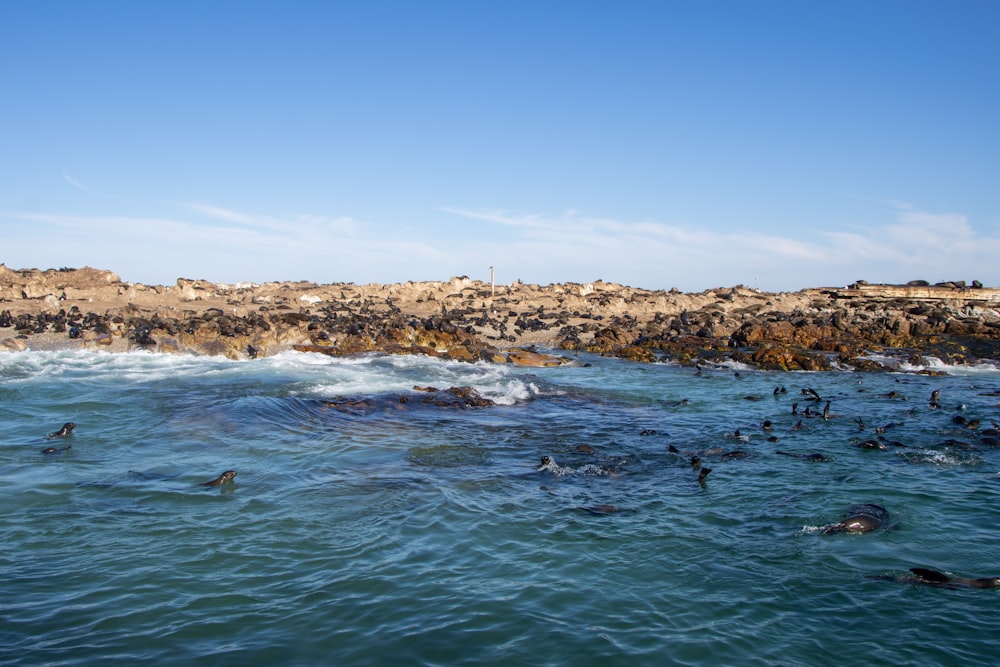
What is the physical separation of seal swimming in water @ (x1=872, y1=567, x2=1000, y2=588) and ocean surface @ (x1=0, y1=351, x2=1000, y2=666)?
0.31 feet

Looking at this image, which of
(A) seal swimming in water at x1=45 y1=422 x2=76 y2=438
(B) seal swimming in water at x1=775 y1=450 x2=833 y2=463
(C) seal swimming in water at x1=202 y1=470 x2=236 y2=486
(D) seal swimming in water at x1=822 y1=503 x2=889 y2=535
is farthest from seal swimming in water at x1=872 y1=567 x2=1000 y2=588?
(A) seal swimming in water at x1=45 y1=422 x2=76 y2=438

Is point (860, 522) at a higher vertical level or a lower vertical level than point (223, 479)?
higher

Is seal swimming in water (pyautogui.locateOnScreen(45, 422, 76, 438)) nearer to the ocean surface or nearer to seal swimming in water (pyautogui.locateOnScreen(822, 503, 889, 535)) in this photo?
the ocean surface

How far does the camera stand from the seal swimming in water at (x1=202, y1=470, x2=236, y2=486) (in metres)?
7.84

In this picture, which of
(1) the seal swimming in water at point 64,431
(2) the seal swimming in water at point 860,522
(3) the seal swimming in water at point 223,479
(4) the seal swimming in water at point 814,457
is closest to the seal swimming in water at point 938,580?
(2) the seal swimming in water at point 860,522

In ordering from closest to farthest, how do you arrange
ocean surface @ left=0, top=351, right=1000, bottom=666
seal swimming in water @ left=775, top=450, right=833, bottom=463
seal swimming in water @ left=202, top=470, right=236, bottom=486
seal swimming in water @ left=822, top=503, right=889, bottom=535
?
ocean surface @ left=0, top=351, right=1000, bottom=666, seal swimming in water @ left=822, top=503, right=889, bottom=535, seal swimming in water @ left=202, top=470, right=236, bottom=486, seal swimming in water @ left=775, top=450, right=833, bottom=463

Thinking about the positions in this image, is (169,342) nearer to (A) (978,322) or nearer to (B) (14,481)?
(B) (14,481)

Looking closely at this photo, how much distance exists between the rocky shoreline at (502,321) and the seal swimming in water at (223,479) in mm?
12311

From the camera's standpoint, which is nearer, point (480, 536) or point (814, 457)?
point (480, 536)

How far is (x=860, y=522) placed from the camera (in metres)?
6.80

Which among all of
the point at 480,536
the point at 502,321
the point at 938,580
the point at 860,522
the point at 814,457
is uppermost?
the point at 502,321

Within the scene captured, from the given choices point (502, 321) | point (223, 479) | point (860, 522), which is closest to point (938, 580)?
point (860, 522)

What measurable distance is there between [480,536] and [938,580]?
415 centimetres

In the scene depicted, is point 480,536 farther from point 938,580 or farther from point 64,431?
point 64,431
